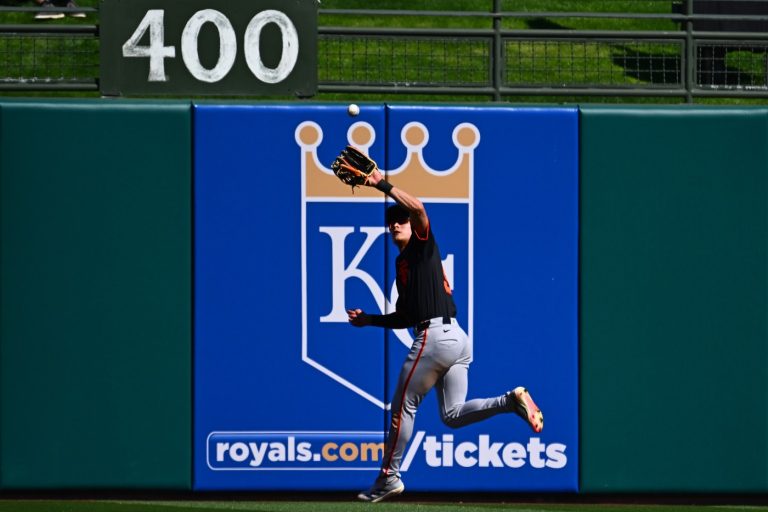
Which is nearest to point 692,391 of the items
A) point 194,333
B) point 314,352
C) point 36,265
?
point 314,352

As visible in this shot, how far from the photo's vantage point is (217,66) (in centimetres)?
855

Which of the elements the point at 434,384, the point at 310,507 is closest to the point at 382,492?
the point at 310,507

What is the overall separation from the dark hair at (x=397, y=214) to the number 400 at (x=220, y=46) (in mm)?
1268

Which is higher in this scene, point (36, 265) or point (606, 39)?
point (606, 39)

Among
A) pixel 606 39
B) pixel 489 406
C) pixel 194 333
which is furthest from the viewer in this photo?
pixel 606 39

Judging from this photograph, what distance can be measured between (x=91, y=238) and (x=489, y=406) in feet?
9.60

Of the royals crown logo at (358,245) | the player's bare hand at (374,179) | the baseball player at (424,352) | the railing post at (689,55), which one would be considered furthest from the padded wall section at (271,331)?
the railing post at (689,55)

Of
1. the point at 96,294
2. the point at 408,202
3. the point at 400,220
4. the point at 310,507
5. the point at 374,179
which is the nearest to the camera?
the point at 374,179

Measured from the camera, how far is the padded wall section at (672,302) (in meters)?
8.45

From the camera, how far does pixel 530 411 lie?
7781mm

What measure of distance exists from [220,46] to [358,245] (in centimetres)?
171

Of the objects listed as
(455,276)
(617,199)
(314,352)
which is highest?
(617,199)

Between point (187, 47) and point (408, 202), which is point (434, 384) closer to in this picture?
point (408, 202)

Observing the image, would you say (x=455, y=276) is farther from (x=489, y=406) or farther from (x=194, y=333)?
(x=194, y=333)
